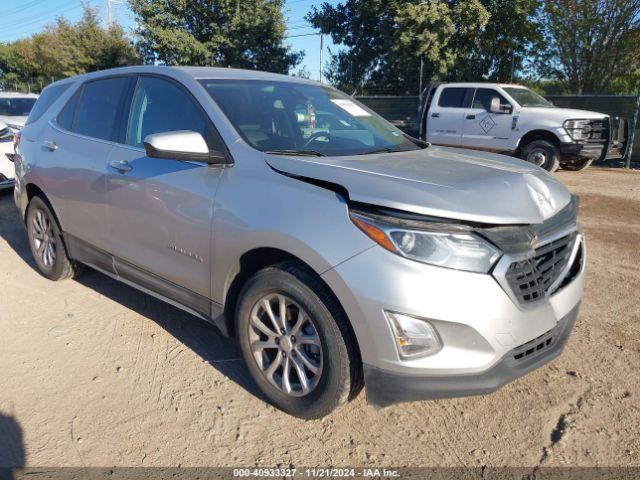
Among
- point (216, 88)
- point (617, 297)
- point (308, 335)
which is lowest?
point (617, 297)

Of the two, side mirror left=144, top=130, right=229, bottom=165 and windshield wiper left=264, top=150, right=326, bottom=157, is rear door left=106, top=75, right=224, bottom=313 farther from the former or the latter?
windshield wiper left=264, top=150, right=326, bottom=157

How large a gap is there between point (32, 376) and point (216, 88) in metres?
2.07

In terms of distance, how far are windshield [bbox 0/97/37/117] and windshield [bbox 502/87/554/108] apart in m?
10.5

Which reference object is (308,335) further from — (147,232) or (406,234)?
(147,232)

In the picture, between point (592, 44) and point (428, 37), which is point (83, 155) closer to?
point (428, 37)

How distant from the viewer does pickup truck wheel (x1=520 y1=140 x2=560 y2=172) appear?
10867mm

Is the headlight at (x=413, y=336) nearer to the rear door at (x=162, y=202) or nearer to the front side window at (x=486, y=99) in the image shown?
the rear door at (x=162, y=202)

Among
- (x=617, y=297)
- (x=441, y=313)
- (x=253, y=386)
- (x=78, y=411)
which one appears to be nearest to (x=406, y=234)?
(x=441, y=313)

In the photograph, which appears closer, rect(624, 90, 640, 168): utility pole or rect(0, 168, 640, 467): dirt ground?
rect(0, 168, 640, 467): dirt ground

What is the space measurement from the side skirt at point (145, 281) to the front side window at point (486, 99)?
9.69m

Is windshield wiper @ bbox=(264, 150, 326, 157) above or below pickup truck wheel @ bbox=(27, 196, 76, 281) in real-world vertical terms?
above

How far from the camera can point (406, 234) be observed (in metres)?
Result: 2.28

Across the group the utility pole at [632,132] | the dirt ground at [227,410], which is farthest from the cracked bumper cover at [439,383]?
the utility pole at [632,132]

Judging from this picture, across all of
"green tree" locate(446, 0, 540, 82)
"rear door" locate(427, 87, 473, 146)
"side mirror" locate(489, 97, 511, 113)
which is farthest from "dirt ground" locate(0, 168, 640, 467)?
"green tree" locate(446, 0, 540, 82)
